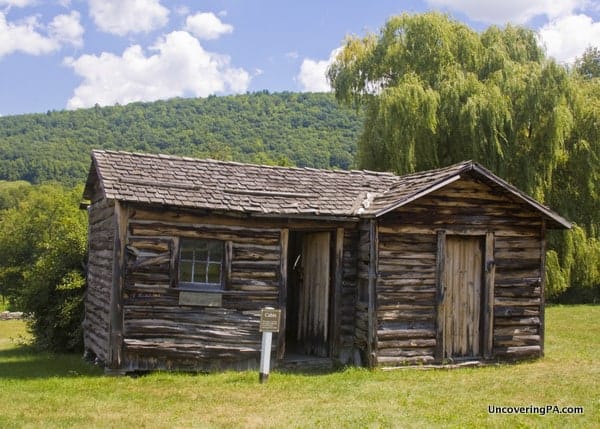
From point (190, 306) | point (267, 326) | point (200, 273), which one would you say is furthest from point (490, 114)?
point (267, 326)

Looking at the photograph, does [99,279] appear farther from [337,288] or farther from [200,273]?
[337,288]

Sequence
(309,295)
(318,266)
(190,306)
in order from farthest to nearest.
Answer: (309,295), (318,266), (190,306)

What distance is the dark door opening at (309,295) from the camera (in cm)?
1351

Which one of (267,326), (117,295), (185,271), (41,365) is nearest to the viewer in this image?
(267,326)

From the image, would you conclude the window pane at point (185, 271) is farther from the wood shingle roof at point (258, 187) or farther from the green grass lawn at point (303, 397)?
the green grass lawn at point (303, 397)

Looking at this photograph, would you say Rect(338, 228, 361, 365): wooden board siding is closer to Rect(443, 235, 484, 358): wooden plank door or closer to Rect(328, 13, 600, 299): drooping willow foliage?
Rect(443, 235, 484, 358): wooden plank door

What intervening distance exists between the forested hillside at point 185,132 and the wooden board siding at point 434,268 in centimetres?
4830

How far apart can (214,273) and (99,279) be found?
2.88 metres

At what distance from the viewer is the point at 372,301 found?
1243 centimetres

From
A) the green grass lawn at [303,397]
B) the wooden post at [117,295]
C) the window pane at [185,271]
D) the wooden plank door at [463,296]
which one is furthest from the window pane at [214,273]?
the wooden plank door at [463,296]

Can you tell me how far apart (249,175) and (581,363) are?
758cm

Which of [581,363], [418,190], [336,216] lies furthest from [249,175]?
[581,363]

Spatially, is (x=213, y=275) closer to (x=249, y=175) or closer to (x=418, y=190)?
(x=249, y=175)

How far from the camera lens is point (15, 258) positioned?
49.3m
